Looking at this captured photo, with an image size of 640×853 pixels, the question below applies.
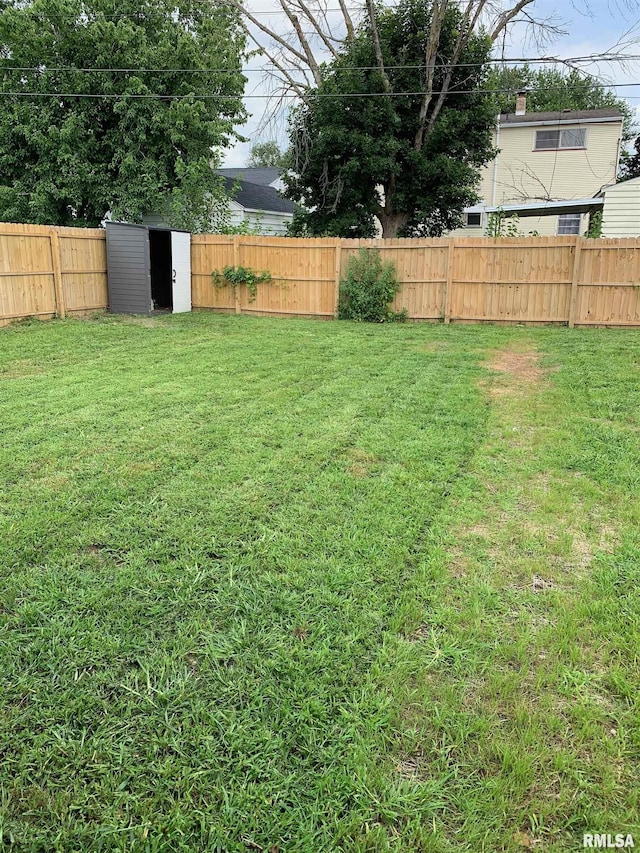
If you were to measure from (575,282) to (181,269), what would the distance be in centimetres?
798

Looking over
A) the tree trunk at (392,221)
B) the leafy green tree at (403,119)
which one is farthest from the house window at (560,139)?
the tree trunk at (392,221)

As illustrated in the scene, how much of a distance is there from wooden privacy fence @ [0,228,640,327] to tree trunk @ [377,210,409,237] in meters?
5.86

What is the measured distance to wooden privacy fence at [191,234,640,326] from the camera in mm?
10750

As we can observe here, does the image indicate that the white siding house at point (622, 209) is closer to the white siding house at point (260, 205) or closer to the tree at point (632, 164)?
the white siding house at point (260, 205)

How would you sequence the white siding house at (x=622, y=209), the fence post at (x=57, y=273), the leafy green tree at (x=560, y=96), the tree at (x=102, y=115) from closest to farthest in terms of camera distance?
the fence post at (x=57, y=273), the white siding house at (x=622, y=209), the tree at (x=102, y=115), the leafy green tree at (x=560, y=96)

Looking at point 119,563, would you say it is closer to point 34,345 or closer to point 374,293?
Answer: point 34,345

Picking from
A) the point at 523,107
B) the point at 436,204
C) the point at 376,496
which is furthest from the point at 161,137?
the point at 376,496

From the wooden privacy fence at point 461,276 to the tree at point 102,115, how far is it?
3.39 m

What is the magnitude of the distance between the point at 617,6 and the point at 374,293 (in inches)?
347

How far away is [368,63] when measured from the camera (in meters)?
16.1

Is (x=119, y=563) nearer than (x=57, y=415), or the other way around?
(x=119, y=563)

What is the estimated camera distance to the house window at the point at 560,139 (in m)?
19.8

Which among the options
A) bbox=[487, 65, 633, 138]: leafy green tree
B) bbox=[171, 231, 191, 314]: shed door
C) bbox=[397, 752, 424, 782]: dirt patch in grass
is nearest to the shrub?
bbox=[171, 231, 191, 314]: shed door

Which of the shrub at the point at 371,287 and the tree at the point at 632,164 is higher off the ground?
the tree at the point at 632,164
